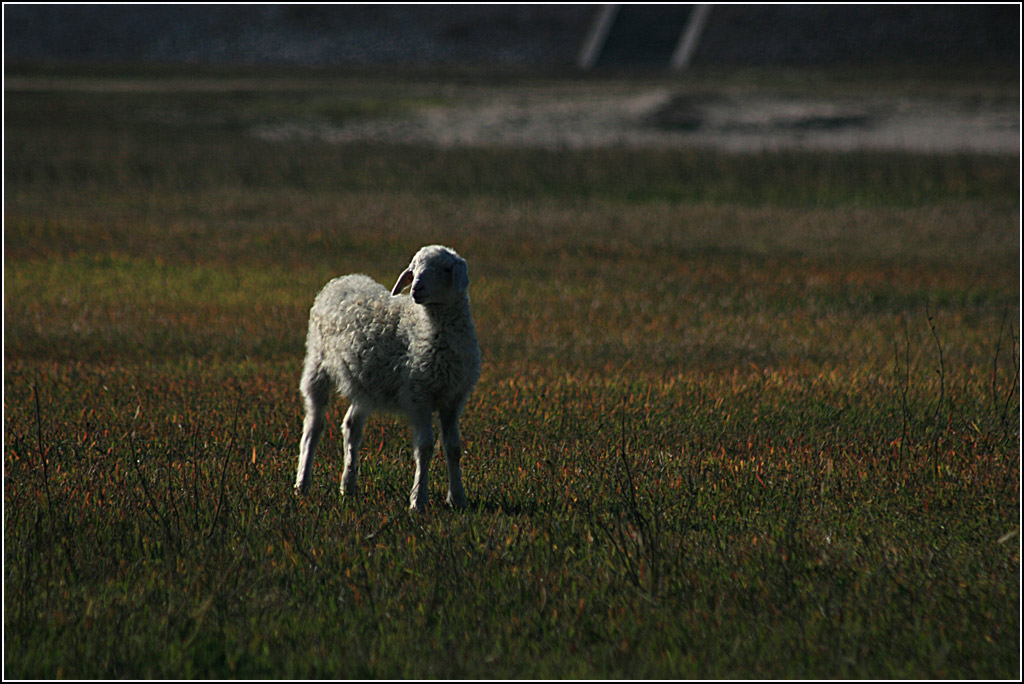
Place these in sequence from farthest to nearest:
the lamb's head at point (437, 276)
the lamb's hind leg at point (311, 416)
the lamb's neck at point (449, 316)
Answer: the lamb's hind leg at point (311, 416)
the lamb's neck at point (449, 316)
the lamb's head at point (437, 276)

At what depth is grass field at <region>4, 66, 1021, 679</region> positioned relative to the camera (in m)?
4.21

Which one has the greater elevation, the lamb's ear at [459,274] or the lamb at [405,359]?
the lamb's ear at [459,274]

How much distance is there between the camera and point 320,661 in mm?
4082

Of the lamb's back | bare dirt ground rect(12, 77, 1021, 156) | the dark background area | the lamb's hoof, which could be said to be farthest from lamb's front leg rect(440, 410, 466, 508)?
the dark background area

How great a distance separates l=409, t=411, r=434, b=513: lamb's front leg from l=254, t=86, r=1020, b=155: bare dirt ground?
28.9m

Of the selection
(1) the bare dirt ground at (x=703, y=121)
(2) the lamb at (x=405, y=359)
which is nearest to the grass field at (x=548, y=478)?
(2) the lamb at (x=405, y=359)

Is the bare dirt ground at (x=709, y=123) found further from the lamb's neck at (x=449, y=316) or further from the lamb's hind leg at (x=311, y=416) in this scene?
the lamb's neck at (x=449, y=316)

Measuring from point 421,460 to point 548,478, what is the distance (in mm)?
856

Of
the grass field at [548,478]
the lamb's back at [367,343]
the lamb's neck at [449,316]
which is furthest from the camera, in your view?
the lamb's back at [367,343]

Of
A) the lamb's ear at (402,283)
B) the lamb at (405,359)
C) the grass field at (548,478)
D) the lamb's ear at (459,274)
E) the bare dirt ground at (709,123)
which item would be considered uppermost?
the lamb's ear at (459,274)

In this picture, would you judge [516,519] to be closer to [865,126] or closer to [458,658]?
[458,658]

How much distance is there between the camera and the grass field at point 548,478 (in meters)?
4.21

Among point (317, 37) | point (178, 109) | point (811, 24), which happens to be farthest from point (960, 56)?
point (178, 109)

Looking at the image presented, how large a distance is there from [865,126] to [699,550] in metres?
36.6
